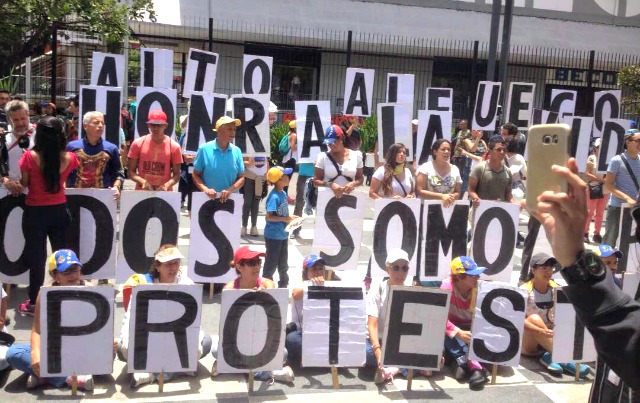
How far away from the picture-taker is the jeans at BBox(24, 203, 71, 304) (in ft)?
20.2

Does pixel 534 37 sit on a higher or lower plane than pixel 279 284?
higher

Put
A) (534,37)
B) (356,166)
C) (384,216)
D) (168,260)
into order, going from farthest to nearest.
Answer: (534,37)
(356,166)
(384,216)
(168,260)

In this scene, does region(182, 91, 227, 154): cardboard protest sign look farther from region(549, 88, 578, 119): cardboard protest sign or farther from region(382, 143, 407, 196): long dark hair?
region(549, 88, 578, 119): cardboard protest sign

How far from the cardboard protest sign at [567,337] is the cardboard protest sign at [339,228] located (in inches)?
83.5

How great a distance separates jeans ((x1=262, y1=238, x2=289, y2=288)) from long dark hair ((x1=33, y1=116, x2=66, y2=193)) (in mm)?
2031

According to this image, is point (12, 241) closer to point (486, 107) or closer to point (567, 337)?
point (567, 337)

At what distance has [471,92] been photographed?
54.1ft

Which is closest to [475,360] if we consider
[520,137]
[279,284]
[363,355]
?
[363,355]

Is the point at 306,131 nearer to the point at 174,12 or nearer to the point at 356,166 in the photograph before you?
the point at 356,166

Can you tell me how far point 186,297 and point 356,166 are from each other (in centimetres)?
296

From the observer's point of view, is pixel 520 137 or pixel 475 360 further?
pixel 520 137

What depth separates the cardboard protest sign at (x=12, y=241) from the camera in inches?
253

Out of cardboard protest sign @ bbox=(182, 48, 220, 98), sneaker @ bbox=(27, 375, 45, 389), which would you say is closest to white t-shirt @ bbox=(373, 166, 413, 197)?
cardboard protest sign @ bbox=(182, 48, 220, 98)

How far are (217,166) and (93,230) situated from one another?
1.32 metres
